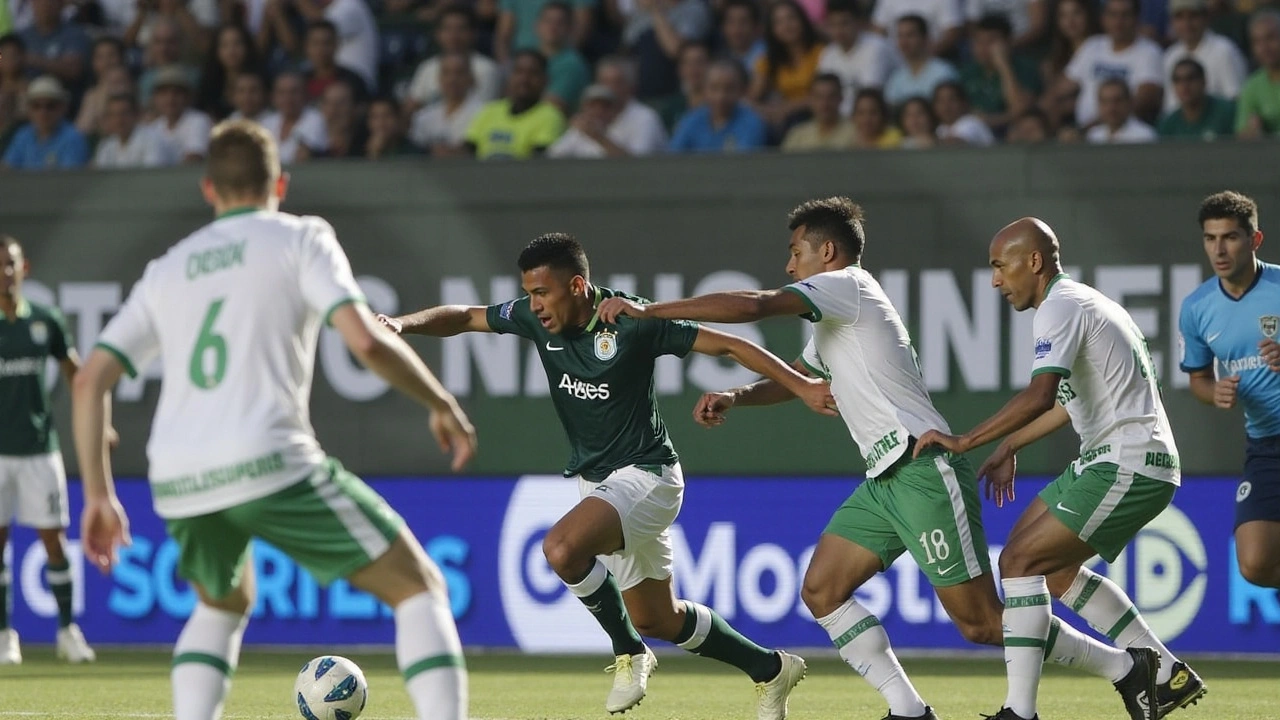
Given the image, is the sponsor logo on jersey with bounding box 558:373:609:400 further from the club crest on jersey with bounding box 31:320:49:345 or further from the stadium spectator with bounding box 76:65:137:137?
the stadium spectator with bounding box 76:65:137:137

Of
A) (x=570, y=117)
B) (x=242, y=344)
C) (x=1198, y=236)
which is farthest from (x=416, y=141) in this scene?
(x=242, y=344)

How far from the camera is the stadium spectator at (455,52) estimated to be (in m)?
14.2

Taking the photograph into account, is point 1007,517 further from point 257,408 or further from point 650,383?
point 257,408

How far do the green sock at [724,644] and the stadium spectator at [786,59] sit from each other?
20.6 feet

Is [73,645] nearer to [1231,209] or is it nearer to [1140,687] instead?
[1140,687]

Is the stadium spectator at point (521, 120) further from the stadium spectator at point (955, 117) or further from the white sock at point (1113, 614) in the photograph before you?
the white sock at point (1113, 614)

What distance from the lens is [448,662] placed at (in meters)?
5.46

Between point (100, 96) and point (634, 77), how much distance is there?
452 cm

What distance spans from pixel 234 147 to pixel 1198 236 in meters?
7.57

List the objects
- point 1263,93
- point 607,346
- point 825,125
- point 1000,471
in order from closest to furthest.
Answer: point 1000,471 < point 607,346 < point 1263,93 < point 825,125

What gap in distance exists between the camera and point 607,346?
325 inches

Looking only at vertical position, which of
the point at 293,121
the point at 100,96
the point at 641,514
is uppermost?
the point at 100,96

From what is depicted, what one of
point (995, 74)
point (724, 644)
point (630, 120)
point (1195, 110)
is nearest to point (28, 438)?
point (630, 120)

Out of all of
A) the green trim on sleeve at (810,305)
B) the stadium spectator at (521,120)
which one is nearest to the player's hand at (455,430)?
the green trim on sleeve at (810,305)
